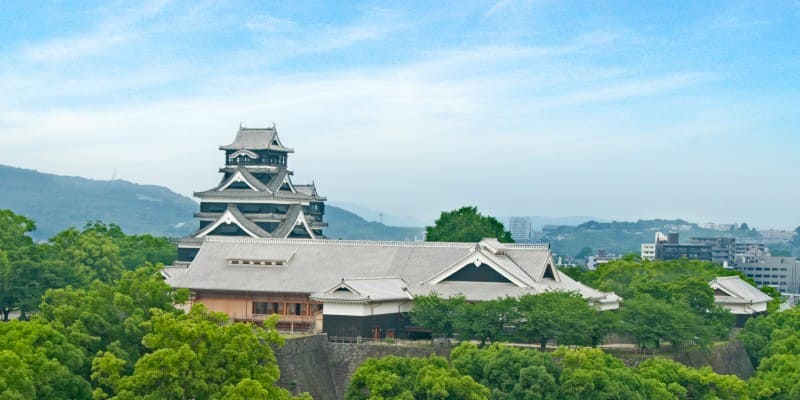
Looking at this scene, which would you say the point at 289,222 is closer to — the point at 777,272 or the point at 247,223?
the point at 247,223

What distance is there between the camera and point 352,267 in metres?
44.7

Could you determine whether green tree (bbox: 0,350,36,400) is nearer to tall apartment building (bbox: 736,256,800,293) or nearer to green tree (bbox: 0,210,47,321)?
green tree (bbox: 0,210,47,321)

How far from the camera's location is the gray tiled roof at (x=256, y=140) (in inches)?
2387

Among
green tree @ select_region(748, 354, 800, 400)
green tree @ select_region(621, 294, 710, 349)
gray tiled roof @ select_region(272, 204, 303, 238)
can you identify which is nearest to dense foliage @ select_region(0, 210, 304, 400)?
green tree @ select_region(621, 294, 710, 349)

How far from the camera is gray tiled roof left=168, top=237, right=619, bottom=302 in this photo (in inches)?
1656

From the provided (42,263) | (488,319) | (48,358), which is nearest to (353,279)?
(488,319)

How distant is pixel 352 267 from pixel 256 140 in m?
18.3

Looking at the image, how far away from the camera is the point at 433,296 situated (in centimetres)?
3988

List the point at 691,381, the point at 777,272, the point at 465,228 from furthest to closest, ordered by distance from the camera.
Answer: the point at 777,272, the point at 465,228, the point at 691,381

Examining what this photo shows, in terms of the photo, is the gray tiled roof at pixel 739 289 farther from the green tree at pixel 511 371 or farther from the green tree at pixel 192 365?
the green tree at pixel 192 365

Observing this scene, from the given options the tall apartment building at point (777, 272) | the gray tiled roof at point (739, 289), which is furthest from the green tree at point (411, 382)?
the tall apartment building at point (777, 272)

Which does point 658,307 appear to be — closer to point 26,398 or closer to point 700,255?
point 26,398

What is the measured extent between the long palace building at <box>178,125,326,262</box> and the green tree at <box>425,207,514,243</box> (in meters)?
6.96

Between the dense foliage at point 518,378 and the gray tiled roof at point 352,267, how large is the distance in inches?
239
